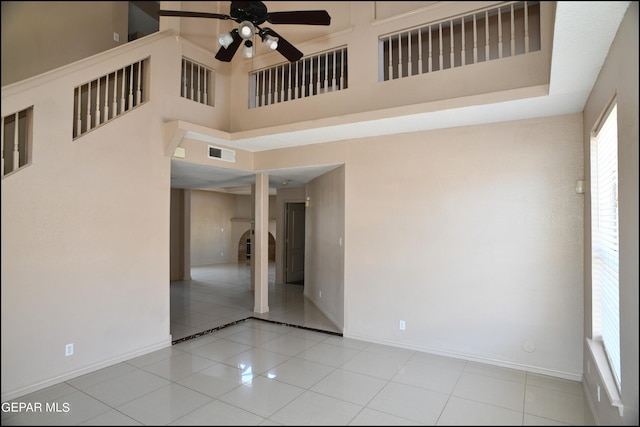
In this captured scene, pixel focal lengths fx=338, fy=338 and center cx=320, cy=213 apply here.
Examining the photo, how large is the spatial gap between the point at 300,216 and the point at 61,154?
6125 mm

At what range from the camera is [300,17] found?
9.56 feet

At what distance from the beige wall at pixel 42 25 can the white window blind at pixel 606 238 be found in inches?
142

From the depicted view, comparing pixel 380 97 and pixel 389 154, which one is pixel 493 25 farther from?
pixel 389 154

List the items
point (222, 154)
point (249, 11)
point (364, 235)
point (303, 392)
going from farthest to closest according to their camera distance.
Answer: point (222, 154) → point (364, 235) → point (303, 392) → point (249, 11)

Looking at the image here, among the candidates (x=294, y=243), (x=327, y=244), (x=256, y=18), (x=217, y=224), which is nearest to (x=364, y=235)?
(x=327, y=244)

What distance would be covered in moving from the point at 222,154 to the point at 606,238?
4533 mm

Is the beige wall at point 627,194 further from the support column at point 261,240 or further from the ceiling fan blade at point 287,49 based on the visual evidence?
the support column at point 261,240

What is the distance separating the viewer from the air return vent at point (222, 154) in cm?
489

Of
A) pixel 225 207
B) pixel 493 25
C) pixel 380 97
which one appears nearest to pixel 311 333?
pixel 380 97

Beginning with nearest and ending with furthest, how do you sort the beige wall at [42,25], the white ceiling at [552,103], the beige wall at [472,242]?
the white ceiling at [552,103] → the beige wall at [42,25] → the beige wall at [472,242]

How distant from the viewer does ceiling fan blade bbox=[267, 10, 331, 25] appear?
2.86m

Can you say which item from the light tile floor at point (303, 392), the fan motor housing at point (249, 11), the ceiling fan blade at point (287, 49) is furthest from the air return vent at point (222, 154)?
the light tile floor at point (303, 392)

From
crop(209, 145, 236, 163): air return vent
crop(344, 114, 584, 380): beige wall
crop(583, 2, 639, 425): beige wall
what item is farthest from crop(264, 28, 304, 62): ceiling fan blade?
crop(583, 2, 639, 425): beige wall

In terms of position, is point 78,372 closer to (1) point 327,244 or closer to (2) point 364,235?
(2) point 364,235
